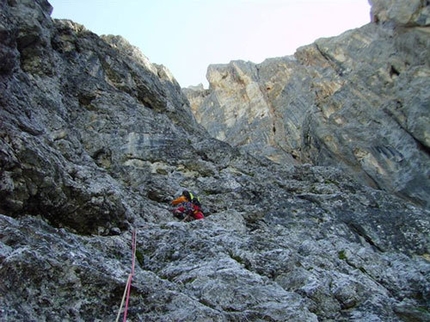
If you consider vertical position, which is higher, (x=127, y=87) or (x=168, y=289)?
(x=127, y=87)

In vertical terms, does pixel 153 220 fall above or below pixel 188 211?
below

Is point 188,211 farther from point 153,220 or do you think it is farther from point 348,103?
point 348,103

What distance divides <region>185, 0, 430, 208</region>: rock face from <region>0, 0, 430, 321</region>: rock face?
1237 centimetres

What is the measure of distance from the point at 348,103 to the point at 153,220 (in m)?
30.5

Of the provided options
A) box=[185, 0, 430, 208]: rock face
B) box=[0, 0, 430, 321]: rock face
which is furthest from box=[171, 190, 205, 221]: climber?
box=[185, 0, 430, 208]: rock face

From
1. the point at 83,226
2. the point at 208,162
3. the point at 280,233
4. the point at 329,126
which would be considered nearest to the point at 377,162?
the point at 329,126

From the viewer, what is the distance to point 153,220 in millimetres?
16422

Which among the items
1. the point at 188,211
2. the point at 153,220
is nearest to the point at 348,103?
the point at 188,211

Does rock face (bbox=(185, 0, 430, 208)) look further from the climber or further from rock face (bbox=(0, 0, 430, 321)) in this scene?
the climber

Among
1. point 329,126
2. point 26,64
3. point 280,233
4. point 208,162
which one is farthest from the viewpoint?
point 329,126

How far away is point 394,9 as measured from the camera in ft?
163

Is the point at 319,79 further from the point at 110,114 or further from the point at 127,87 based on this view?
the point at 110,114

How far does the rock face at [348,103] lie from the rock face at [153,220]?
1237 cm

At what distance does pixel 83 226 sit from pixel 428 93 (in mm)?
31334
